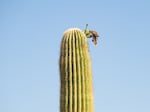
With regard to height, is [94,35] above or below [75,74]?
above

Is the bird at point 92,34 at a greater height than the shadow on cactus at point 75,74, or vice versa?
the bird at point 92,34

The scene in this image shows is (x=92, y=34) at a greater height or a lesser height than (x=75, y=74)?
greater

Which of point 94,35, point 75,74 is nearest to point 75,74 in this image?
point 75,74

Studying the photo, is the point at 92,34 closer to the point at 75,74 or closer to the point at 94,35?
the point at 94,35

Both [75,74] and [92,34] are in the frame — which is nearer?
[75,74]

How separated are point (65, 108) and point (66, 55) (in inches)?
73.0

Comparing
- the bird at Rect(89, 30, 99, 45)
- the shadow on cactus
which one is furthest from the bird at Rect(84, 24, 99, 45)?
the shadow on cactus

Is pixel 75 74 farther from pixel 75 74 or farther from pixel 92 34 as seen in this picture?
pixel 92 34

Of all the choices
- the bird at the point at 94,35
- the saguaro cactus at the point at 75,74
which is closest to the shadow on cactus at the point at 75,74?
the saguaro cactus at the point at 75,74

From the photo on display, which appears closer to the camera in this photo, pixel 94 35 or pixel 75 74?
pixel 75 74

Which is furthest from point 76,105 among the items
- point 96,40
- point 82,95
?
point 96,40

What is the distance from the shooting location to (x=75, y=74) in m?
15.9

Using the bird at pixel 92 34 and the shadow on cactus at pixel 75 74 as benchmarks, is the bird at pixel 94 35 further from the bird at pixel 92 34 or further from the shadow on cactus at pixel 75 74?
the shadow on cactus at pixel 75 74

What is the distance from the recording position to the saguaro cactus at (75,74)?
51.0ft
